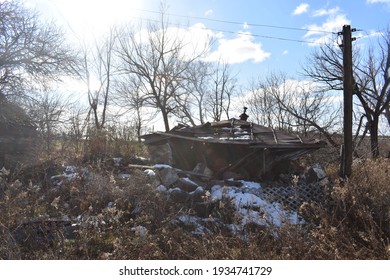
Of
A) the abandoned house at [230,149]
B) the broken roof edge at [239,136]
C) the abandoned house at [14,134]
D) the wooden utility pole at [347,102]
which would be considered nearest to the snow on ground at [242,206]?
the abandoned house at [230,149]

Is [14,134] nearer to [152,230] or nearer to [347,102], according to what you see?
[152,230]

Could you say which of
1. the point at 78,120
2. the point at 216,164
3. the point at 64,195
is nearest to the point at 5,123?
the point at 78,120

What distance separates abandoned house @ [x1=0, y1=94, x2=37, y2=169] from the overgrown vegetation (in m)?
3.84

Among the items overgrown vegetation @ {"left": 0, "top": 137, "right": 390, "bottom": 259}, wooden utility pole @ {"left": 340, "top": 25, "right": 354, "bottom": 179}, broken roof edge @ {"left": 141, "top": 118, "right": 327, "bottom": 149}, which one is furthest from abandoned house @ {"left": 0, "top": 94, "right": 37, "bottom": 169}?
wooden utility pole @ {"left": 340, "top": 25, "right": 354, "bottom": 179}

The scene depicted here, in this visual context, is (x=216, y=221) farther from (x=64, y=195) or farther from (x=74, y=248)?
(x=64, y=195)

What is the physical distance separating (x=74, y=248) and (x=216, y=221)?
2865 mm

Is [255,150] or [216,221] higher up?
[255,150]

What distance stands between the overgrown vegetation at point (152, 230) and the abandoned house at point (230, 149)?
2.51 meters

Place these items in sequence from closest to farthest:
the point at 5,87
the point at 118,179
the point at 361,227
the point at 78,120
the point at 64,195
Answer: the point at 361,227 < the point at 64,195 < the point at 118,179 < the point at 5,87 < the point at 78,120

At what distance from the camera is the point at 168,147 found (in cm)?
1240

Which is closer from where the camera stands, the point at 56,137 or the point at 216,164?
the point at 216,164

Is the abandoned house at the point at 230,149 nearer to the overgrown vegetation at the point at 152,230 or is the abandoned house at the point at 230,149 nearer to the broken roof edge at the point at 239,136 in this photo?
the broken roof edge at the point at 239,136

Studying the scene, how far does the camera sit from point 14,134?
13016 millimetres

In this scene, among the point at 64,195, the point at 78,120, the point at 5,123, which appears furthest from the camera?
the point at 78,120
